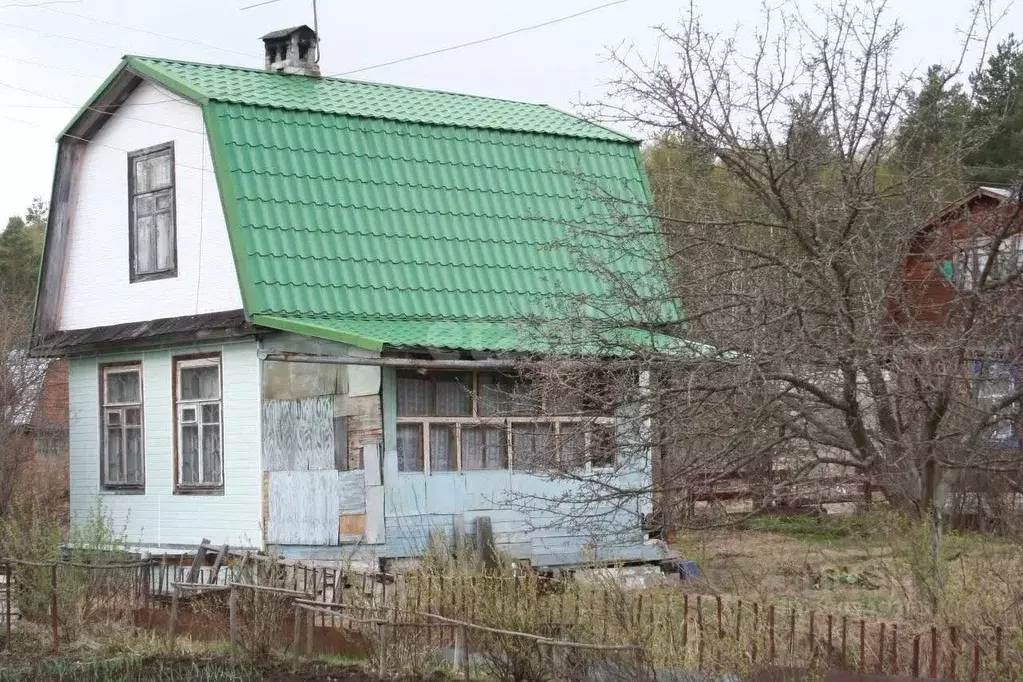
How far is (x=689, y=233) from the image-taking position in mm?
12266

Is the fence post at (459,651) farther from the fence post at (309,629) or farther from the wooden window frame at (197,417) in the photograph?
the wooden window frame at (197,417)

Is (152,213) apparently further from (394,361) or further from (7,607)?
(7,607)

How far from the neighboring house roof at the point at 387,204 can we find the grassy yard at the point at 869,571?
3.87 m

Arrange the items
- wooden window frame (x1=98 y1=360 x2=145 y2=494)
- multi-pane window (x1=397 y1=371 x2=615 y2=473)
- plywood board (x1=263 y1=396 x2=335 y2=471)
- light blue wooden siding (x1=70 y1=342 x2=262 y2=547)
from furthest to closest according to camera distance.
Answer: wooden window frame (x1=98 y1=360 x2=145 y2=494)
light blue wooden siding (x1=70 y1=342 x2=262 y2=547)
plywood board (x1=263 y1=396 x2=335 y2=471)
multi-pane window (x1=397 y1=371 x2=615 y2=473)

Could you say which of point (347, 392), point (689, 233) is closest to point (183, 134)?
point (347, 392)

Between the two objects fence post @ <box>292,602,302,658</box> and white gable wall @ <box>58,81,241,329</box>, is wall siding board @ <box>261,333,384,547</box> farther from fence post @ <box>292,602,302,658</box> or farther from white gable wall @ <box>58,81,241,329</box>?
fence post @ <box>292,602,302,658</box>

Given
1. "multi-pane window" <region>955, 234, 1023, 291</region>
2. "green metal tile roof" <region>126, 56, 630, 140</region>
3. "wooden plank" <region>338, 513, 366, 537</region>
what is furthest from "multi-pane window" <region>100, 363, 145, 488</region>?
"multi-pane window" <region>955, 234, 1023, 291</region>

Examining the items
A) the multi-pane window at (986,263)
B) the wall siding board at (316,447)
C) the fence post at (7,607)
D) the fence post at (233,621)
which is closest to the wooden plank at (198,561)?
the wall siding board at (316,447)

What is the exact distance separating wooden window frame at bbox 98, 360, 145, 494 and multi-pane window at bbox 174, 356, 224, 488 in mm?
821

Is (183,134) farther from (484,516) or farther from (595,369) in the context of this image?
(595,369)

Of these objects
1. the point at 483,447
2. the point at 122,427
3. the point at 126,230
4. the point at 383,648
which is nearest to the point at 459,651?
the point at 383,648

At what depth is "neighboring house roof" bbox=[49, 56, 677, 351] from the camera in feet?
52.6

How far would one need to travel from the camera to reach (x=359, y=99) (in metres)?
18.3

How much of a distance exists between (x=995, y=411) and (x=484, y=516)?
20.8 ft
